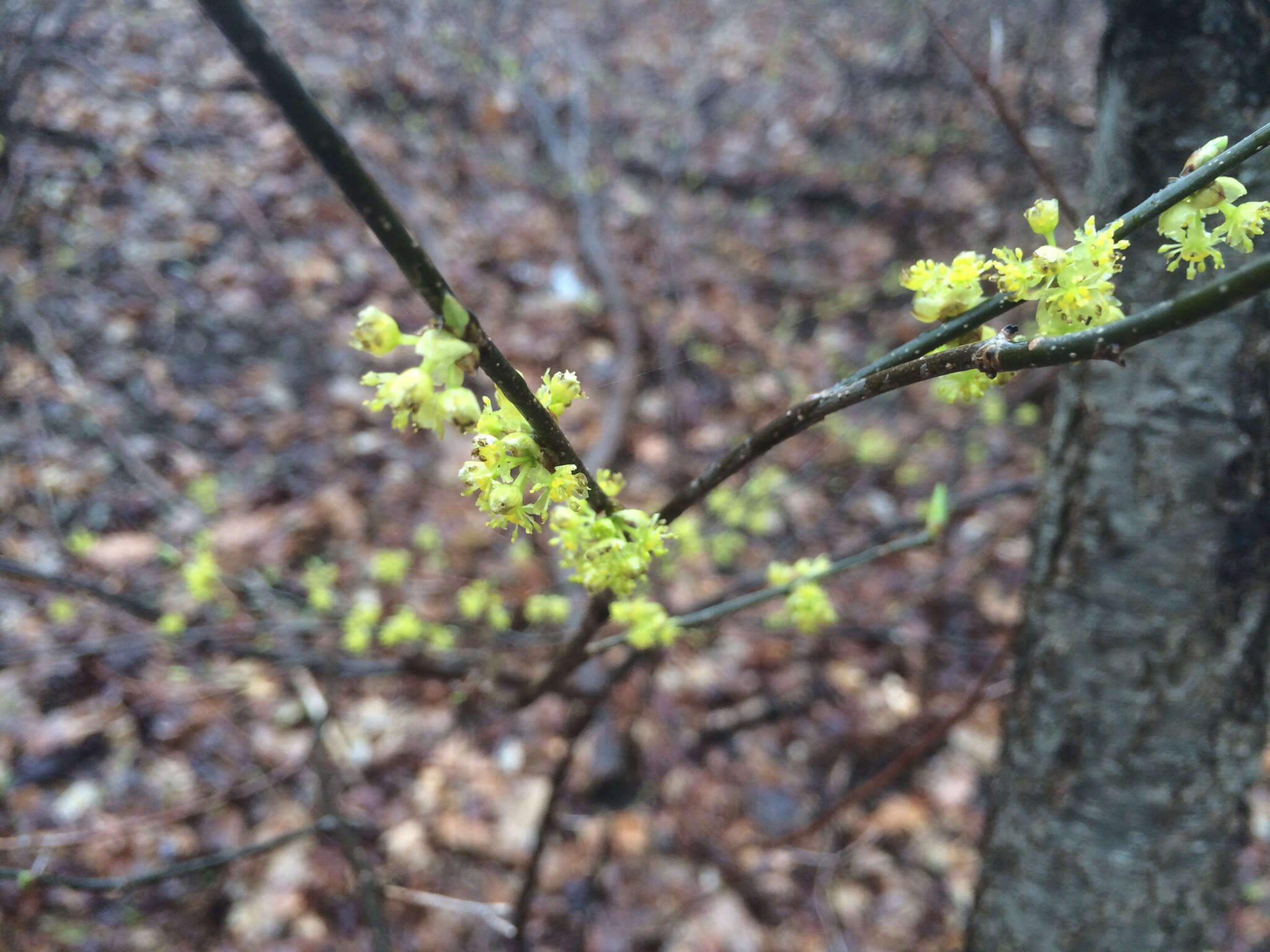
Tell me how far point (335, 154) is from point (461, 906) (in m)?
2.64

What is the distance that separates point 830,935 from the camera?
2.71 meters

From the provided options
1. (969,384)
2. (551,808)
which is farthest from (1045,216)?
(551,808)

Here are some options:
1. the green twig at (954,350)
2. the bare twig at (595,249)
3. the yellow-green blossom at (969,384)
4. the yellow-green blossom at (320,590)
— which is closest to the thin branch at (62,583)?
the yellow-green blossom at (320,590)

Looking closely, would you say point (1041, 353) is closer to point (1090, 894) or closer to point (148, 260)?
point (1090, 894)

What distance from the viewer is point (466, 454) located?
4.31 meters

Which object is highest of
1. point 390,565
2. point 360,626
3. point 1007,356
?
point 390,565

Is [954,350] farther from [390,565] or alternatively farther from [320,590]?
[390,565]

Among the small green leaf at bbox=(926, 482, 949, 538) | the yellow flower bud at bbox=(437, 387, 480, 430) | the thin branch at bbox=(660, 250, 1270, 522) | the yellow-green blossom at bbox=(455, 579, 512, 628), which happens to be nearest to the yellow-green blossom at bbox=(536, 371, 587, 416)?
the yellow flower bud at bbox=(437, 387, 480, 430)

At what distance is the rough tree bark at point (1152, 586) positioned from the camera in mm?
1328

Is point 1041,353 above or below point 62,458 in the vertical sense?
below

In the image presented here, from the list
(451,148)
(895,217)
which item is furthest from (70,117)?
(895,217)

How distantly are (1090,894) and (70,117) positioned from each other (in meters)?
7.50

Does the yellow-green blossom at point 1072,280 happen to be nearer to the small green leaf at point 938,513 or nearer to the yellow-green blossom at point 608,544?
the yellow-green blossom at point 608,544

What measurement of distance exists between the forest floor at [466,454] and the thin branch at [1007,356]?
1706mm
